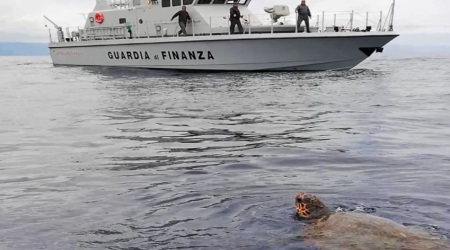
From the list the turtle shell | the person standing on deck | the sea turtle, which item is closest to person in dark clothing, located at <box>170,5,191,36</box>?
the person standing on deck

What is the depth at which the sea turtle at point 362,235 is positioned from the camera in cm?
401

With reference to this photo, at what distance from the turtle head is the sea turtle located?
0.28ft

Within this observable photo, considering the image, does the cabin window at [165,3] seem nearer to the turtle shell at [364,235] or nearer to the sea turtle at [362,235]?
the sea turtle at [362,235]

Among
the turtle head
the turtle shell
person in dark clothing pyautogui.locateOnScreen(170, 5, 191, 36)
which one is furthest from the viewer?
person in dark clothing pyautogui.locateOnScreen(170, 5, 191, 36)

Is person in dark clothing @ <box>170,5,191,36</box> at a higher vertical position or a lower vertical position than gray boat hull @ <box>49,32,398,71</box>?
higher

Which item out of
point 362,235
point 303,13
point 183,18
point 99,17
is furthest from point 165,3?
point 362,235

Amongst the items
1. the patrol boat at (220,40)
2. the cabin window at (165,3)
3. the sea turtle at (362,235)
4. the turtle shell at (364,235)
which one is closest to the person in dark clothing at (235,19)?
the patrol boat at (220,40)

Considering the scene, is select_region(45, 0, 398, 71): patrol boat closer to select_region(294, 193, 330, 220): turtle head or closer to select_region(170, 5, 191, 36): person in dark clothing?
select_region(170, 5, 191, 36): person in dark clothing

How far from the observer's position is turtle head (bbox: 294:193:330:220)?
4.98 metres

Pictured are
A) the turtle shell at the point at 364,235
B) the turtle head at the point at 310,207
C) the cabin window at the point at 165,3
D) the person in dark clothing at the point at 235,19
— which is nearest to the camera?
the turtle shell at the point at 364,235

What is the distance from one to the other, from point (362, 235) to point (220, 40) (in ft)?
64.3

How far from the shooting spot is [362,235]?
4.23 meters

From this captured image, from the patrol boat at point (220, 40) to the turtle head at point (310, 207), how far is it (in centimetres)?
1751

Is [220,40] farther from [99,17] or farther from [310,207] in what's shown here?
[310,207]
